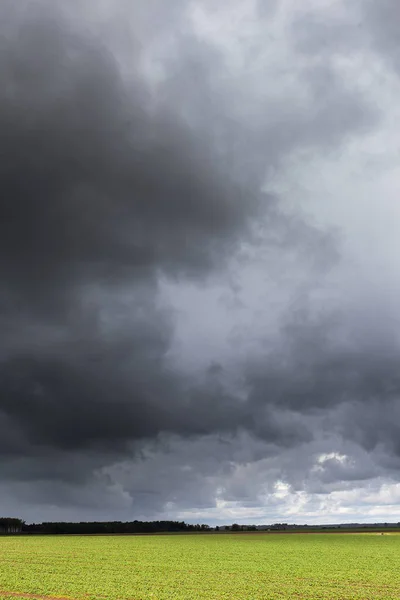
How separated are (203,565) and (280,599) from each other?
33714mm

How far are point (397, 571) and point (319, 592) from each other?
2617cm

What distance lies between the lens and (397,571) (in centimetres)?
6462

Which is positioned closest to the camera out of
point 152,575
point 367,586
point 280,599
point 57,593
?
point 280,599

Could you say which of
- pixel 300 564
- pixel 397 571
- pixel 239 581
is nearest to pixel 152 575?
pixel 239 581

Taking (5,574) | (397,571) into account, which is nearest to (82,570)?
(5,574)

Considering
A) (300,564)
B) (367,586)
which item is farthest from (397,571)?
(367,586)

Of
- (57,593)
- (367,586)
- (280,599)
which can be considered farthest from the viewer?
(367,586)

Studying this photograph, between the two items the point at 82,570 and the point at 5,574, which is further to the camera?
the point at 82,570

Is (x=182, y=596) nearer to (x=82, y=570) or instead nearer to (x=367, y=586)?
(x=367, y=586)

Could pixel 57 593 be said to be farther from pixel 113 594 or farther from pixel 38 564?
pixel 38 564

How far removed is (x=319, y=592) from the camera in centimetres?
4438

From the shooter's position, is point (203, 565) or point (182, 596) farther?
point (203, 565)

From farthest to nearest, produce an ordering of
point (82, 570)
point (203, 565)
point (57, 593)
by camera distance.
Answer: point (203, 565) → point (82, 570) → point (57, 593)

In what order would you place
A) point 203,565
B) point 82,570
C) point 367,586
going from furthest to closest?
point 203,565 < point 82,570 < point 367,586
